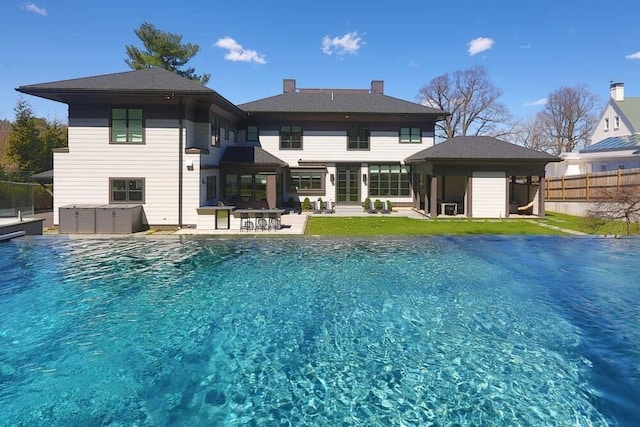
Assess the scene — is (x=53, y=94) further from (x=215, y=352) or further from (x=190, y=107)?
(x=215, y=352)

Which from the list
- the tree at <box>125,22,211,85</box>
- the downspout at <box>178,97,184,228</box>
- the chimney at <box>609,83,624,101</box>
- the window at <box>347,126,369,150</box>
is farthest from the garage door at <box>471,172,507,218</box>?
the tree at <box>125,22,211,85</box>

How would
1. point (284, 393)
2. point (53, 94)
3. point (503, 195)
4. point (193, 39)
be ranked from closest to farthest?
point (284, 393), point (53, 94), point (503, 195), point (193, 39)

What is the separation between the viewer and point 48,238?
1570cm

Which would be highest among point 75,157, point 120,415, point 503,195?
point 75,157

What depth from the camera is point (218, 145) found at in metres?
22.8

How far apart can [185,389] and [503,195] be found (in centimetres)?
2183

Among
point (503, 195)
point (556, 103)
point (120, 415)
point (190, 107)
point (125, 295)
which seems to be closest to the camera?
point (120, 415)

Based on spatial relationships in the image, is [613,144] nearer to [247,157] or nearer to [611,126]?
[611,126]

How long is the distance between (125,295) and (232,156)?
15223 mm

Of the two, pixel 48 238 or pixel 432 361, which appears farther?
pixel 48 238

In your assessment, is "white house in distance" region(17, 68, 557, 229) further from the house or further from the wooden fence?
the wooden fence

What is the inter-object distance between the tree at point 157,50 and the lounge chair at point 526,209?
32600mm

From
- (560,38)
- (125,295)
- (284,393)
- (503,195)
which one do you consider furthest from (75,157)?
(560,38)

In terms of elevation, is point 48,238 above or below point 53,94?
below
